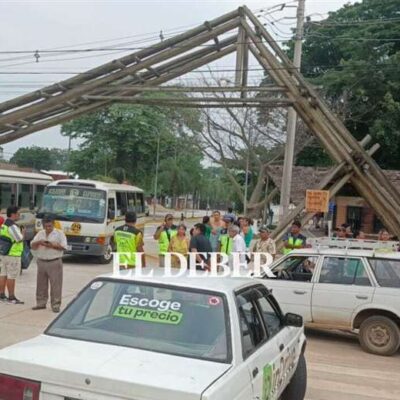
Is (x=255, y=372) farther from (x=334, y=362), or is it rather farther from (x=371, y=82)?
(x=371, y=82)

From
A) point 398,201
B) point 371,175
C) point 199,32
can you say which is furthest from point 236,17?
A: point 398,201

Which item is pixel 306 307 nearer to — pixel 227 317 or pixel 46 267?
pixel 46 267

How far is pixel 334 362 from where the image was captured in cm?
774

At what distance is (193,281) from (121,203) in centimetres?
1374

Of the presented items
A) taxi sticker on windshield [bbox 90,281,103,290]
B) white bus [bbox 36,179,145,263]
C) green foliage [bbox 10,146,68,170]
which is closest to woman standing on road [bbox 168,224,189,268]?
white bus [bbox 36,179,145,263]

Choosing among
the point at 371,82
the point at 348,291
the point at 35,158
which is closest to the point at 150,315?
the point at 348,291

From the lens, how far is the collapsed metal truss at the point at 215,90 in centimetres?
1417

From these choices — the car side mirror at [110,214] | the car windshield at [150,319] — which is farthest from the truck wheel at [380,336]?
the car side mirror at [110,214]

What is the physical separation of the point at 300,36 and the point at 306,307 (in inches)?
422

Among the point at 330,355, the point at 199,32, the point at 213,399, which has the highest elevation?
the point at 199,32

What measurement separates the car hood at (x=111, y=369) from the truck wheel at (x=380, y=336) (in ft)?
17.7

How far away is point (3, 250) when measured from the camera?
9.62 meters

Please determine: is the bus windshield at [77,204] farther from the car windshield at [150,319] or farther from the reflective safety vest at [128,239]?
the car windshield at [150,319]

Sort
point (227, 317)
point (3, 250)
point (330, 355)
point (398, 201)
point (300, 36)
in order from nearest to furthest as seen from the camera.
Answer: point (227, 317) → point (330, 355) → point (3, 250) → point (398, 201) → point (300, 36)
